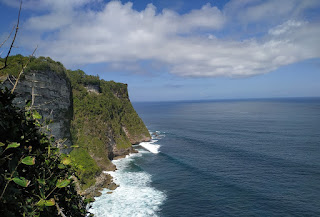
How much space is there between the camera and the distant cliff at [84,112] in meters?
42.5

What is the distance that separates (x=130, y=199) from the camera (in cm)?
4197

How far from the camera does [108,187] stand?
156ft

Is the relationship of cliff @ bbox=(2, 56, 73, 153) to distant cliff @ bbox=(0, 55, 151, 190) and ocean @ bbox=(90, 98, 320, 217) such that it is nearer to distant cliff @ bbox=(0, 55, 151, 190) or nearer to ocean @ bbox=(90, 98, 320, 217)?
distant cliff @ bbox=(0, 55, 151, 190)

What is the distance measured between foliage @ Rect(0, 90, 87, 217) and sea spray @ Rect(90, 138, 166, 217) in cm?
2908

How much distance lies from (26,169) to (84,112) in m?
62.0

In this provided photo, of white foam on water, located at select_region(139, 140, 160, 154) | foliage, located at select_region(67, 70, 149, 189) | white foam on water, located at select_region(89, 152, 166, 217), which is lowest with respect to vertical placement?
white foam on water, located at select_region(89, 152, 166, 217)

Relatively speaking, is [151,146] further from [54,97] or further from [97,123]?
[54,97]

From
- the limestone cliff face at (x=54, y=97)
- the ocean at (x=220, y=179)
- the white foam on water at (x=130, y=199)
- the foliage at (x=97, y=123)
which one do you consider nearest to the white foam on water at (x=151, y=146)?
the ocean at (x=220, y=179)

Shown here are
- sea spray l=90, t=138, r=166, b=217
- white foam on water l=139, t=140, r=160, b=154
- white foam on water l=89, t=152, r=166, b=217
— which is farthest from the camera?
white foam on water l=139, t=140, r=160, b=154

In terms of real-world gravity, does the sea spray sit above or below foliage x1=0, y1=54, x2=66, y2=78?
below

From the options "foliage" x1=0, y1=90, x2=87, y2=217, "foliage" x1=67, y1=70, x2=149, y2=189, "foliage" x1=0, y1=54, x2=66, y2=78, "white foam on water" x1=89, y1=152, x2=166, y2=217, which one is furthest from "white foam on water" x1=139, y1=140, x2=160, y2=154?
"foliage" x1=0, y1=90, x2=87, y2=217

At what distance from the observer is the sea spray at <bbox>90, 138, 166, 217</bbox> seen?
3775 cm

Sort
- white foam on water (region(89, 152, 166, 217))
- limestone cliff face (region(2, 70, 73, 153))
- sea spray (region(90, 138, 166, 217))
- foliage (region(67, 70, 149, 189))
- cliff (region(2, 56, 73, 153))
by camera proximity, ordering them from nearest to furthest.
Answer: white foam on water (region(89, 152, 166, 217)) < sea spray (region(90, 138, 166, 217)) < cliff (region(2, 56, 73, 153)) < limestone cliff face (region(2, 70, 73, 153)) < foliage (region(67, 70, 149, 189))

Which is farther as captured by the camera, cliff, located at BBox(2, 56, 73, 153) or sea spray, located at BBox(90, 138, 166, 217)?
cliff, located at BBox(2, 56, 73, 153)
